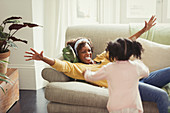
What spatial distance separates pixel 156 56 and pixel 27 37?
164 cm

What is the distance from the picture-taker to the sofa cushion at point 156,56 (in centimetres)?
247

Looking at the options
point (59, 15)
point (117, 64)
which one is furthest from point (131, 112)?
point (59, 15)

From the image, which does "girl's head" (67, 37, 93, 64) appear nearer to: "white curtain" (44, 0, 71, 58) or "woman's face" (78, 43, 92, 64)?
"woman's face" (78, 43, 92, 64)

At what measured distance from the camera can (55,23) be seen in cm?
359

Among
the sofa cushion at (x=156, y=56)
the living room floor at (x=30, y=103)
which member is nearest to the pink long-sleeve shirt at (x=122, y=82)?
the sofa cushion at (x=156, y=56)

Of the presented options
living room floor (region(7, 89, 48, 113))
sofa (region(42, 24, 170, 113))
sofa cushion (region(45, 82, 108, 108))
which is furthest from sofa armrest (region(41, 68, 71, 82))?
living room floor (region(7, 89, 48, 113))

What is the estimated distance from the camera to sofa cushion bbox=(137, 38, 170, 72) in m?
2.47

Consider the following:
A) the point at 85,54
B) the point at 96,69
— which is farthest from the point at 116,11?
the point at 96,69

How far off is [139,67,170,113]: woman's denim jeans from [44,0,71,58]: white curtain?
1.76 meters

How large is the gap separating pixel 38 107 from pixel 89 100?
92 centimetres

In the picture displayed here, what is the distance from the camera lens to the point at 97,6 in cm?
388

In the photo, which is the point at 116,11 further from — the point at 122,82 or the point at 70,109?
the point at 122,82

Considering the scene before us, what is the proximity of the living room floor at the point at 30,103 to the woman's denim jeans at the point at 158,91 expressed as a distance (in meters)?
1.14

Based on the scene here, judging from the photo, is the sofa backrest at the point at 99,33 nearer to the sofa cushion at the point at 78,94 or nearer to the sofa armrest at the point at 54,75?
the sofa armrest at the point at 54,75
